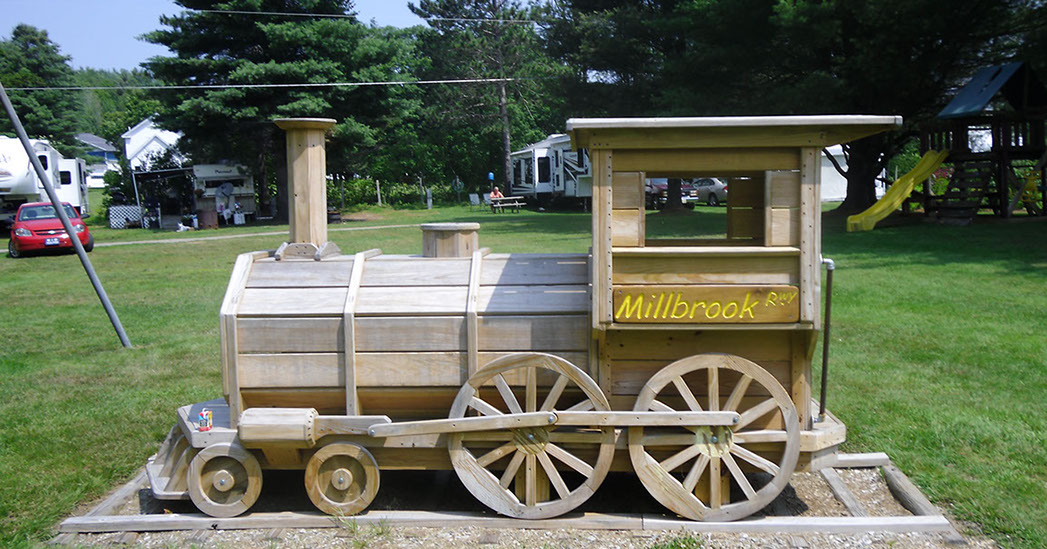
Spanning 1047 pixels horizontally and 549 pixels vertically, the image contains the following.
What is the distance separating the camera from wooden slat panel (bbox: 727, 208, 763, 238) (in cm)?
599

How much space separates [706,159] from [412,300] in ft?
6.05

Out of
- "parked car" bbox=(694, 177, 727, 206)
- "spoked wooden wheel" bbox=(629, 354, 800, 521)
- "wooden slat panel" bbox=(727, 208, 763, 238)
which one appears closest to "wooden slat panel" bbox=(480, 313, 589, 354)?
"spoked wooden wheel" bbox=(629, 354, 800, 521)

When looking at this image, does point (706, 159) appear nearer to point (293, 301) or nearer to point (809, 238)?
point (809, 238)

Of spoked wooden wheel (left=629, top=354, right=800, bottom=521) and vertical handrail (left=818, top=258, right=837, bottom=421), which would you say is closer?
spoked wooden wheel (left=629, top=354, right=800, bottom=521)

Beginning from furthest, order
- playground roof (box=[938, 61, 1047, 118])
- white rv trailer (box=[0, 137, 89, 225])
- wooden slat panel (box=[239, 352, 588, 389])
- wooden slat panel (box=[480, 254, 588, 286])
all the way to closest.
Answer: white rv trailer (box=[0, 137, 89, 225]), playground roof (box=[938, 61, 1047, 118]), wooden slat panel (box=[480, 254, 588, 286]), wooden slat panel (box=[239, 352, 588, 389])

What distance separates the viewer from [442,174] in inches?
1994

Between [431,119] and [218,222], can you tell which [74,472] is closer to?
[218,222]

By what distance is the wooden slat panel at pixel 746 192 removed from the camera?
5883mm

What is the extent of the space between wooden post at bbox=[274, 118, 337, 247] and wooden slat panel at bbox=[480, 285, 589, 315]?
1292 millimetres

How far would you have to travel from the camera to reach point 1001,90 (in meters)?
21.9

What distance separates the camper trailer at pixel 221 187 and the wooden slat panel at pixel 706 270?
29.6 metres

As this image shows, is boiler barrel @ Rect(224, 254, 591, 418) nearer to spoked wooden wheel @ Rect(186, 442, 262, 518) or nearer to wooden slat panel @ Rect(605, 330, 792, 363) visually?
wooden slat panel @ Rect(605, 330, 792, 363)

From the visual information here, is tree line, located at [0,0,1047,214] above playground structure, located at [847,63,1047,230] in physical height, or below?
above

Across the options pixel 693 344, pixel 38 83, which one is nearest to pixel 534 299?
pixel 693 344
